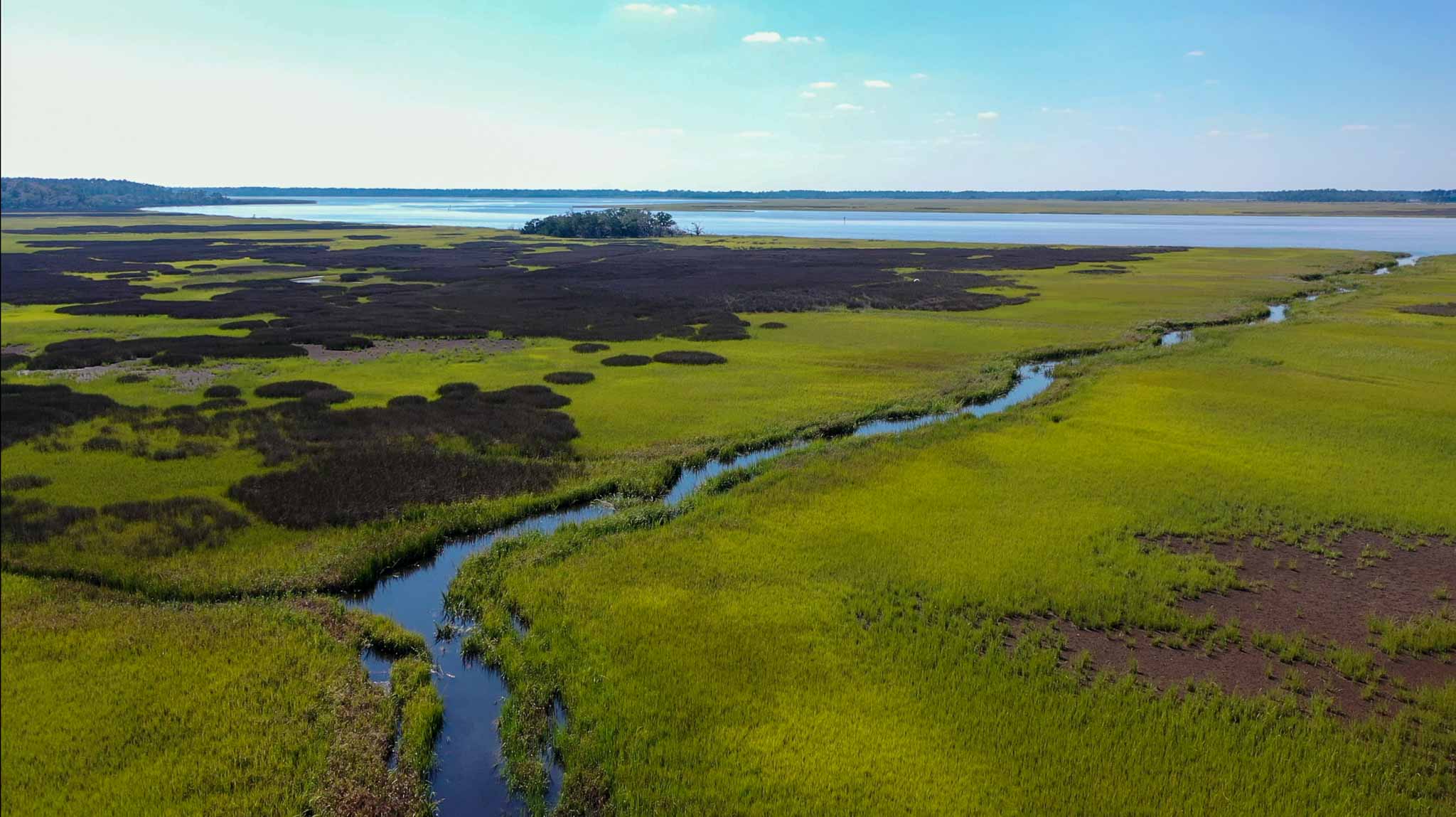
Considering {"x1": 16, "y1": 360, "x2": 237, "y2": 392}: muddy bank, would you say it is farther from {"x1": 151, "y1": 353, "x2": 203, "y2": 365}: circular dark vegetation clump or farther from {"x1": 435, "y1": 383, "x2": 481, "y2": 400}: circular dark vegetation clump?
{"x1": 435, "y1": 383, "x2": 481, "y2": 400}: circular dark vegetation clump

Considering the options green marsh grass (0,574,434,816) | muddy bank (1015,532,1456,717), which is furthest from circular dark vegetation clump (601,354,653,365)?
muddy bank (1015,532,1456,717)

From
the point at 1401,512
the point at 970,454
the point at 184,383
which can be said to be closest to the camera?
the point at 1401,512

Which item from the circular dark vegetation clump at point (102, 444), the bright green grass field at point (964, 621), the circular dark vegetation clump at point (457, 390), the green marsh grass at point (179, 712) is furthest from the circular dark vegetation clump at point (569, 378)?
the green marsh grass at point (179, 712)

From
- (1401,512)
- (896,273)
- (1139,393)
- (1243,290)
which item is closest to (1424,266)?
(1243,290)

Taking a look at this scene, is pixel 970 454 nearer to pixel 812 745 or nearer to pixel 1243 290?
pixel 812 745

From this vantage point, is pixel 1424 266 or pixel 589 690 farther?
pixel 1424 266

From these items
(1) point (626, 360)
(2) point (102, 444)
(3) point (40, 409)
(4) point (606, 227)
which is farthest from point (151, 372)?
(4) point (606, 227)

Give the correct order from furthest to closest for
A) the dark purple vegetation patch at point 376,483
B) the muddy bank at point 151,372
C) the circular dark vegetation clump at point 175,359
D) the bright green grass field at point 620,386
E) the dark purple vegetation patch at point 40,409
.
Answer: the circular dark vegetation clump at point 175,359 → the muddy bank at point 151,372 → the dark purple vegetation patch at point 376,483 → the bright green grass field at point 620,386 → the dark purple vegetation patch at point 40,409

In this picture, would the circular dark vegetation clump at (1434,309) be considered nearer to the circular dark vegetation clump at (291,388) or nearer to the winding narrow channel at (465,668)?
the winding narrow channel at (465,668)
